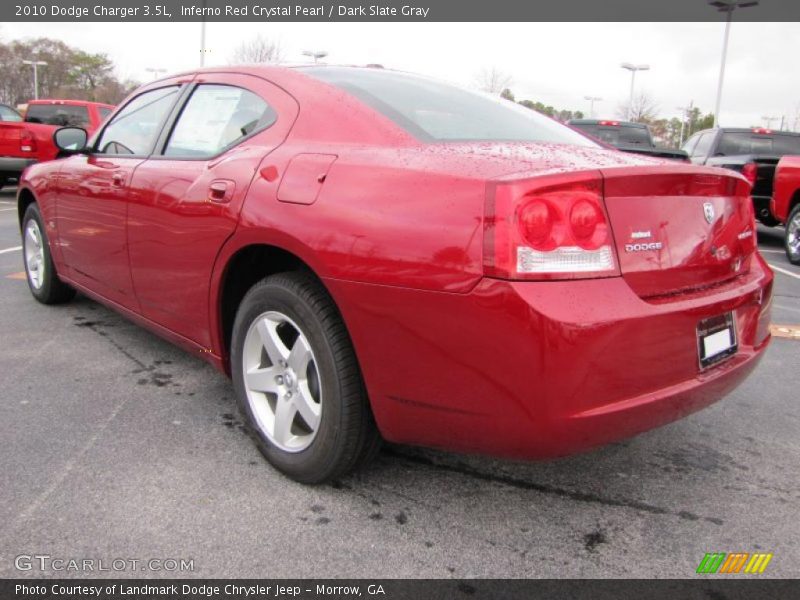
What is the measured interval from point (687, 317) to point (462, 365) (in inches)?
27.1

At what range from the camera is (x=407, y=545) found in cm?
209

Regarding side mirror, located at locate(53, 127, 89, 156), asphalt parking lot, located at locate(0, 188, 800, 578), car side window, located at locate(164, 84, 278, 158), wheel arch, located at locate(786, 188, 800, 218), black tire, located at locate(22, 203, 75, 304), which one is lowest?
asphalt parking lot, located at locate(0, 188, 800, 578)

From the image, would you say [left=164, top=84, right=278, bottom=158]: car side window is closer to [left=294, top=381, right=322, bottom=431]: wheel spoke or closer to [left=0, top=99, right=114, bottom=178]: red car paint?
[left=294, top=381, right=322, bottom=431]: wheel spoke

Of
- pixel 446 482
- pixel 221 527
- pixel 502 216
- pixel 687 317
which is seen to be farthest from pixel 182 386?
pixel 687 317

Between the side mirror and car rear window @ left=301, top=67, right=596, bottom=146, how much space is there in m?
2.10

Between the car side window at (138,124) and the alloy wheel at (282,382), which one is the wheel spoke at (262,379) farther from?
the car side window at (138,124)

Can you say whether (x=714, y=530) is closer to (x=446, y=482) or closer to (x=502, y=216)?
(x=446, y=482)

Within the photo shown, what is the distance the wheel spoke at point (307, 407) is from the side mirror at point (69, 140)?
2.65 meters

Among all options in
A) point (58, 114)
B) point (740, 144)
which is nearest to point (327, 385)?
point (740, 144)

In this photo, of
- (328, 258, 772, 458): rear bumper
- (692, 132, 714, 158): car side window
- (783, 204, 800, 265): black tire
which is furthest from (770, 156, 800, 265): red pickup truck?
(328, 258, 772, 458): rear bumper

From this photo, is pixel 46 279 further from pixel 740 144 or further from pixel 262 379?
pixel 740 144

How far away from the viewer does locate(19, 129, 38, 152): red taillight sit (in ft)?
37.9

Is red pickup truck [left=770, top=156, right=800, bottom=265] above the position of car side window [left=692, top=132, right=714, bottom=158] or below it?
below

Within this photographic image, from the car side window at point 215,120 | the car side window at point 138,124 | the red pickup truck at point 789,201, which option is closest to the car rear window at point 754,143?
the red pickup truck at point 789,201
